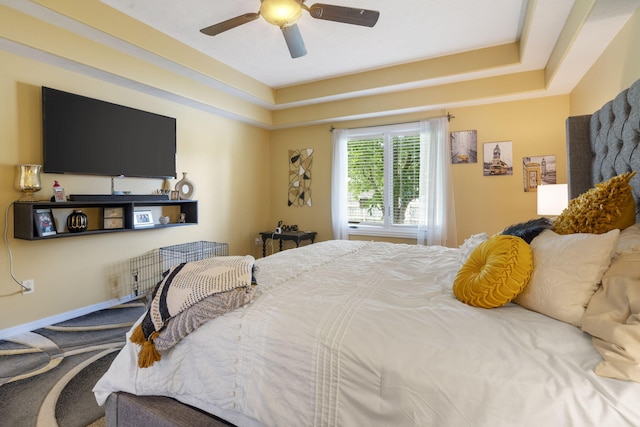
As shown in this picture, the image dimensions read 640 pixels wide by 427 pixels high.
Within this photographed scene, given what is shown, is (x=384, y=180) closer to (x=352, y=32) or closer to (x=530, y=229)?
(x=352, y=32)

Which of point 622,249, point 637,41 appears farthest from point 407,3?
point 622,249

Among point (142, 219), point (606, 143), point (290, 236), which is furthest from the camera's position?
point (290, 236)

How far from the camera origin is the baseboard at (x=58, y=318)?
8.23 ft

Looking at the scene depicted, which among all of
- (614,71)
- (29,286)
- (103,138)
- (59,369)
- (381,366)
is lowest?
(59,369)

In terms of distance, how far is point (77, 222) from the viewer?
2797 mm

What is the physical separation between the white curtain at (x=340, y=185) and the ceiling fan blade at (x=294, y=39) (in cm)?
197

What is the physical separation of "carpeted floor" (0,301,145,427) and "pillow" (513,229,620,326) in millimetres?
2103

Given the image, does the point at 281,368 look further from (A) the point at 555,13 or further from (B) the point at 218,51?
(B) the point at 218,51

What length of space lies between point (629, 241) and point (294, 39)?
2381 millimetres

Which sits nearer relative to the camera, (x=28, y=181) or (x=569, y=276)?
(x=569, y=276)

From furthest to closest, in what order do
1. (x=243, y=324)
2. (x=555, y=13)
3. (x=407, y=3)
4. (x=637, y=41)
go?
(x=407, y=3) < (x=555, y=13) < (x=637, y=41) < (x=243, y=324)

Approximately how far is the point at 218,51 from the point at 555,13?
120 inches

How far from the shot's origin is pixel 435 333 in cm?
98

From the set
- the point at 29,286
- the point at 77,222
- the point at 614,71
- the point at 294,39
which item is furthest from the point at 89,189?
the point at 614,71
